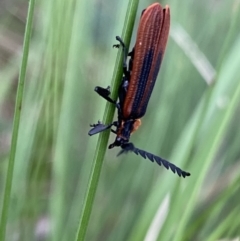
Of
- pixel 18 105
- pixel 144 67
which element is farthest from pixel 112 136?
pixel 18 105

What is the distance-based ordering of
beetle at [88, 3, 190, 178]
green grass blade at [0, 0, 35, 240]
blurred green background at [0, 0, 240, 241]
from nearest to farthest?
green grass blade at [0, 0, 35, 240]
beetle at [88, 3, 190, 178]
blurred green background at [0, 0, 240, 241]

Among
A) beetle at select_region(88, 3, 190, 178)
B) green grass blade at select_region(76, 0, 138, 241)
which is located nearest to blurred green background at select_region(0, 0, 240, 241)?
beetle at select_region(88, 3, 190, 178)

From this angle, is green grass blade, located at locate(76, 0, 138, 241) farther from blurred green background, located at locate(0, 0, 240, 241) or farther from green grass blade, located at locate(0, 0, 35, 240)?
blurred green background, located at locate(0, 0, 240, 241)

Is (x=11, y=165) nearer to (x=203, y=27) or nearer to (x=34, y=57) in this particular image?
(x=34, y=57)

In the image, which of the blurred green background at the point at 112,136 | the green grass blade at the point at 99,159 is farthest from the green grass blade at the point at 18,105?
the blurred green background at the point at 112,136

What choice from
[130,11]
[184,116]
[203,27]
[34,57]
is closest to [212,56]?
[203,27]

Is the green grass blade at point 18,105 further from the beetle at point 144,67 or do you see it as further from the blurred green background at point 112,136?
the blurred green background at point 112,136

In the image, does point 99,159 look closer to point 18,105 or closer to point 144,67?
point 18,105

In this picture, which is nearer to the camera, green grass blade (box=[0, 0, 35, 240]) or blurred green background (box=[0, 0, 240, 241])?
green grass blade (box=[0, 0, 35, 240])
